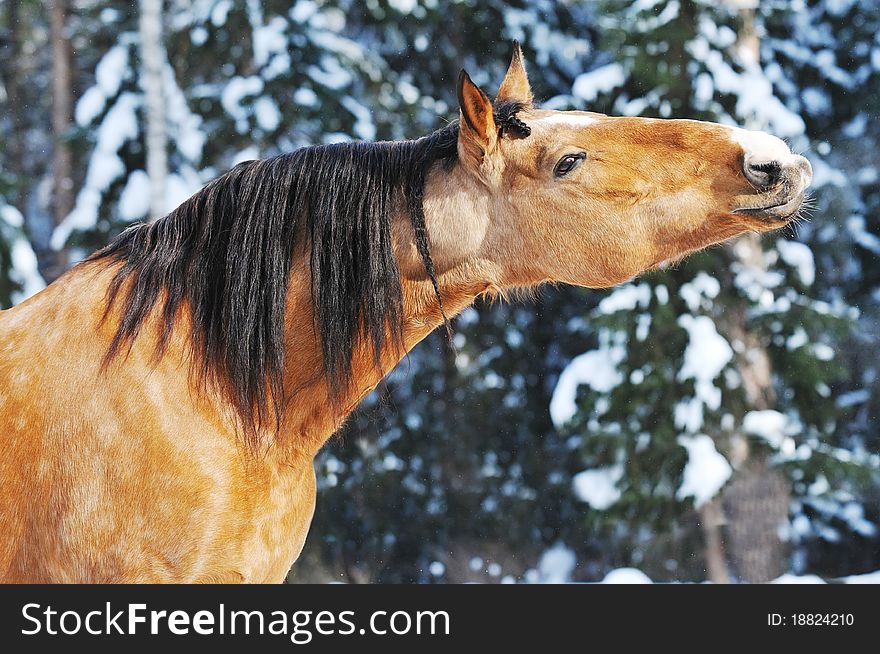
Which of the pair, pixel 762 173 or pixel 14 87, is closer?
pixel 762 173

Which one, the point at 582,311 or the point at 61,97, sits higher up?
the point at 61,97

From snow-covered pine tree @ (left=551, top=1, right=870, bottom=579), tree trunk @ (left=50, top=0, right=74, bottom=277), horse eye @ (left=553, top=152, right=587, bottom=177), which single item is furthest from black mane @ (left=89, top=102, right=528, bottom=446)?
tree trunk @ (left=50, top=0, right=74, bottom=277)

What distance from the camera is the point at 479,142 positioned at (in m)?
2.36

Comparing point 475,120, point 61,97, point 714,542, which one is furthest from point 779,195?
point 61,97

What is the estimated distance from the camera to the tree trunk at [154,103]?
25.4ft

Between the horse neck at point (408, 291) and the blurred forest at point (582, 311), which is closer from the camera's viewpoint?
the horse neck at point (408, 291)

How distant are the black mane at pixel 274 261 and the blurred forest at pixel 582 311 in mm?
4189

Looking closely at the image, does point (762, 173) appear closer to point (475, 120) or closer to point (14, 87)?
point (475, 120)

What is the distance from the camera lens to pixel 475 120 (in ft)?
7.66

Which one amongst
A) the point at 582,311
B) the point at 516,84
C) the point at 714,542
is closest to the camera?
the point at 516,84

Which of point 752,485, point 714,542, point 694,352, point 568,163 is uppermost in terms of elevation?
point 568,163

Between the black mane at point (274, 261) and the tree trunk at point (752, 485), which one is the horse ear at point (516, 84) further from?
the tree trunk at point (752, 485)

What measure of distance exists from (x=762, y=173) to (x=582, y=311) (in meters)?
6.32

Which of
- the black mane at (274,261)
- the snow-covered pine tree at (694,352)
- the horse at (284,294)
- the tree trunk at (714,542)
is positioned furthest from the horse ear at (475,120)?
the tree trunk at (714,542)
